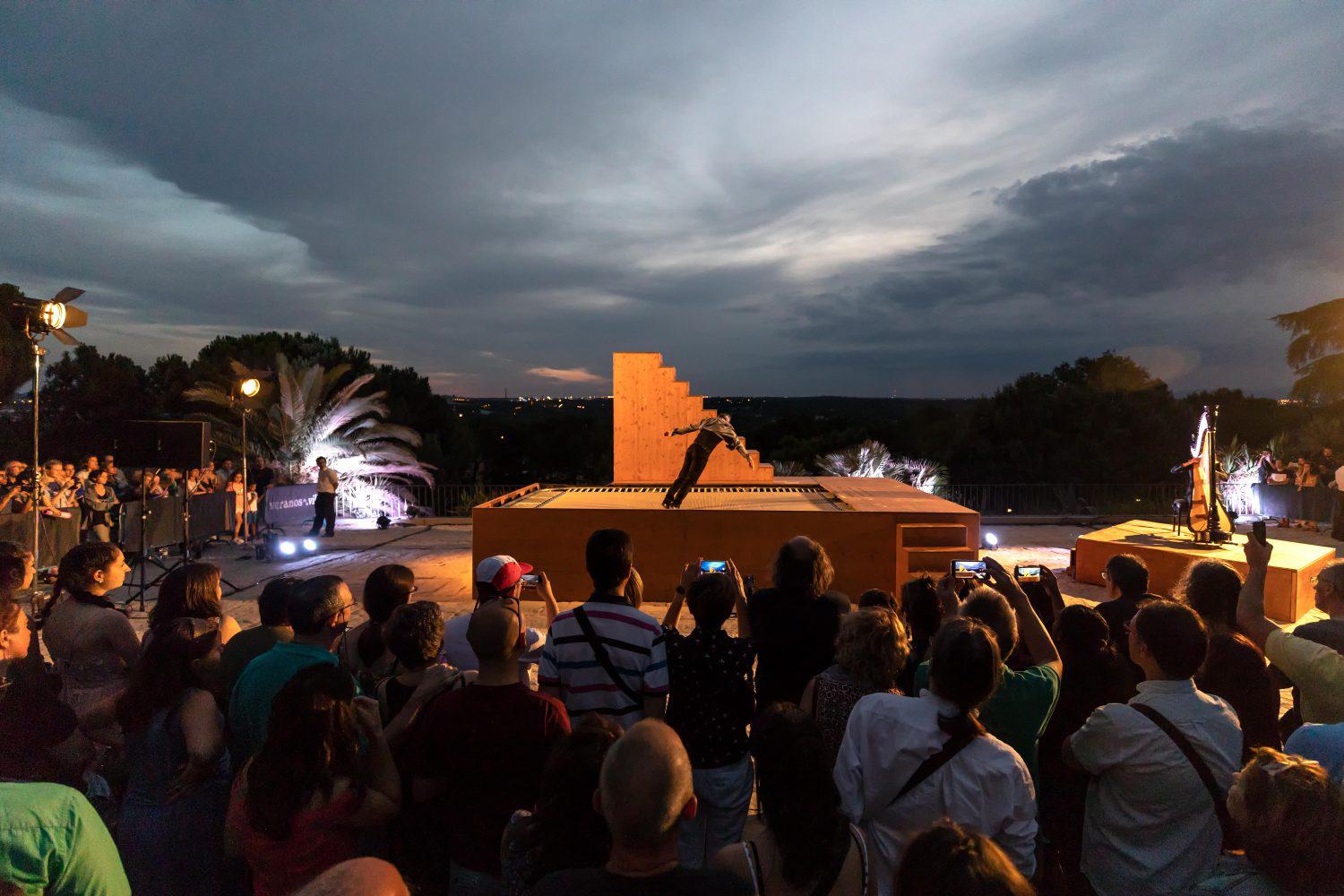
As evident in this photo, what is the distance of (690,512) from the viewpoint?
827 cm

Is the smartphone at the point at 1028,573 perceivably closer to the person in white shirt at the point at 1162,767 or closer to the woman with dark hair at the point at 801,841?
the person in white shirt at the point at 1162,767

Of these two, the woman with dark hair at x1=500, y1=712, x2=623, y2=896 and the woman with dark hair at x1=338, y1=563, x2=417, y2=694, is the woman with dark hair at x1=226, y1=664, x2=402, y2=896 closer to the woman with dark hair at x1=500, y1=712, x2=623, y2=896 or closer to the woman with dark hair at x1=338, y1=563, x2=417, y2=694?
the woman with dark hair at x1=500, y1=712, x2=623, y2=896

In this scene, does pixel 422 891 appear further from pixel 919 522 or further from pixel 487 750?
pixel 919 522

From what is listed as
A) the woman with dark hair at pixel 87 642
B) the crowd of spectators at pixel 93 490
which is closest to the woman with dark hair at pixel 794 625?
the woman with dark hair at pixel 87 642

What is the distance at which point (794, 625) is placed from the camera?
3.06 metres

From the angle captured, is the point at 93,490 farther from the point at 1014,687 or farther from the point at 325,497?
the point at 1014,687

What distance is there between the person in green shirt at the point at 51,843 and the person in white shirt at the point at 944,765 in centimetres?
168

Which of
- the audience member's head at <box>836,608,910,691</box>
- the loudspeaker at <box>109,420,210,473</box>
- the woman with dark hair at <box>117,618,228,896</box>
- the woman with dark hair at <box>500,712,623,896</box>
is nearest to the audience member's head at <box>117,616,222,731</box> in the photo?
the woman with dark hair at <box>117,618,228,896</box>

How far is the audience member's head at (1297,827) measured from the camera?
4.88ft

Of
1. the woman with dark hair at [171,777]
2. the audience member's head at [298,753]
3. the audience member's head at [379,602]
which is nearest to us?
the audience member's head at [298,753]

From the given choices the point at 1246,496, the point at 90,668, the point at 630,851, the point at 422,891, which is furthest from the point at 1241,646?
the point at 1246,496

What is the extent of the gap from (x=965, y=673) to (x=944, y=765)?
0.24 m

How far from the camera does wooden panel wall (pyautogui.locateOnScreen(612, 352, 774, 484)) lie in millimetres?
13250

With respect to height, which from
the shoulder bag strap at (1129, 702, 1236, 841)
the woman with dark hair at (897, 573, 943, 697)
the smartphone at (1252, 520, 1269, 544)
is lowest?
the shoulder bag strap at (1129, 702, 1236, 841)
